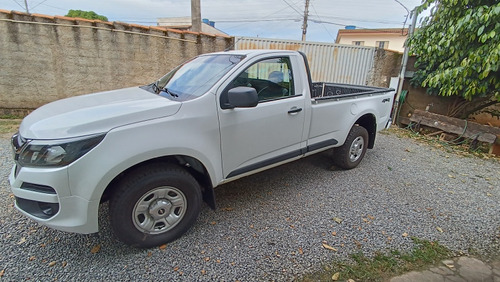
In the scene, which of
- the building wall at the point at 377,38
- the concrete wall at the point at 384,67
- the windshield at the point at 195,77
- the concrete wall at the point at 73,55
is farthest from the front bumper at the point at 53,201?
the building wall at the point at 377,38

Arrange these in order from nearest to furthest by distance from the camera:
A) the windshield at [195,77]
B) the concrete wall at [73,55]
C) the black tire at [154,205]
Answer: the black tire at [154,205], the windshield at [195,77], the concrete wall at [73,55]

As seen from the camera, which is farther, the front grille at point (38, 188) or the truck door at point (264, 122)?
the truck door at point (264, 122)

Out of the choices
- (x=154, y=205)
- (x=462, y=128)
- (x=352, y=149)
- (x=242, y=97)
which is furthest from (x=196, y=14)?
(x=462, y=128)

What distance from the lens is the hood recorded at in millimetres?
1835

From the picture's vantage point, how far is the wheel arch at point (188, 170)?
206 centimetres

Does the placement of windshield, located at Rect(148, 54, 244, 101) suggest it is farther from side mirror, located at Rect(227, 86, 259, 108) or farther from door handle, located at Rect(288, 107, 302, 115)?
door handle, located at Rect(288, 107, 302, 115)

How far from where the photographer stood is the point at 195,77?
9.01 feet

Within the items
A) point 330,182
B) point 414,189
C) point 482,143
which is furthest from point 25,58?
point 482,143

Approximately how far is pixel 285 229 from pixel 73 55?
20.1 feet

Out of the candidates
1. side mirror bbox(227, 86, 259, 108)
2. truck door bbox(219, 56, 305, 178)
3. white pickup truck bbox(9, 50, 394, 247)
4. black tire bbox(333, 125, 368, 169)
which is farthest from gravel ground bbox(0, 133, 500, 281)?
side mirror bbox(227, 86, 259, 108)

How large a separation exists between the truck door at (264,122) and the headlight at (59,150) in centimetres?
107

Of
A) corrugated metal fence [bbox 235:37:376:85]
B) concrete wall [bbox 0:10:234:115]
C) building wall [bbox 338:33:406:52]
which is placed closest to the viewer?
concrete wall [bbox 0:10:234:115]

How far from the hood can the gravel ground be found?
106 cm

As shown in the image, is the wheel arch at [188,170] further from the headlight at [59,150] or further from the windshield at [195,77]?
the windshield at [195,77]
